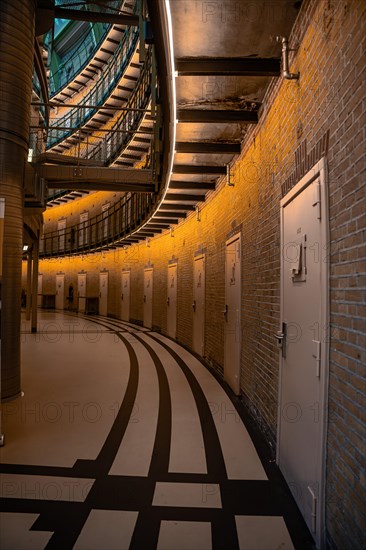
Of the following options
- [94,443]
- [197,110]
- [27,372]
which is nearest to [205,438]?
[94,443]

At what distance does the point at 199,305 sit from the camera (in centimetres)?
860

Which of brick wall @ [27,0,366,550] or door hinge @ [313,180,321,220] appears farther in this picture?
door hinge @ [313,180,321,220]

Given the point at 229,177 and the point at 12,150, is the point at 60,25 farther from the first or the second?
the point at 229,177

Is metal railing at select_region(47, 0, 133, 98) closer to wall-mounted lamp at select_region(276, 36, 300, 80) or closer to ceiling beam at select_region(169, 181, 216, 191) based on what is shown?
ceiling beam at select_region(169, 181, 216, 191)

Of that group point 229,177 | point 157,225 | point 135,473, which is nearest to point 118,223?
point 157,225

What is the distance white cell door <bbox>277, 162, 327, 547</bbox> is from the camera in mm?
2363

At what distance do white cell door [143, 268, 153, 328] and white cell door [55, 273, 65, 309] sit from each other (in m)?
11.2

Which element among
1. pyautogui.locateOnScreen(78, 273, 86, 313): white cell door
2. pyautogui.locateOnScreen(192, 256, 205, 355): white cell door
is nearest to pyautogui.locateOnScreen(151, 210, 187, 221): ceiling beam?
pyautogui.locateOnScreen(192, 256, 205, 355): white cell door

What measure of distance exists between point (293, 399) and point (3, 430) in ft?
10.2

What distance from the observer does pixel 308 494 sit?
2.49 meters

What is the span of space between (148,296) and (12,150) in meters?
9.62

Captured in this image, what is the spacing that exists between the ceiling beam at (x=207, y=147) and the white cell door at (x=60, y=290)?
20.4 metres

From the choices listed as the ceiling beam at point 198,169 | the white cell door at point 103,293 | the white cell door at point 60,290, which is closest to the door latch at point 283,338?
the ceiling beam at point 198,169

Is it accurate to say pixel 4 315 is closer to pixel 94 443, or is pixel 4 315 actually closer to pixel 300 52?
pixel 94 443
